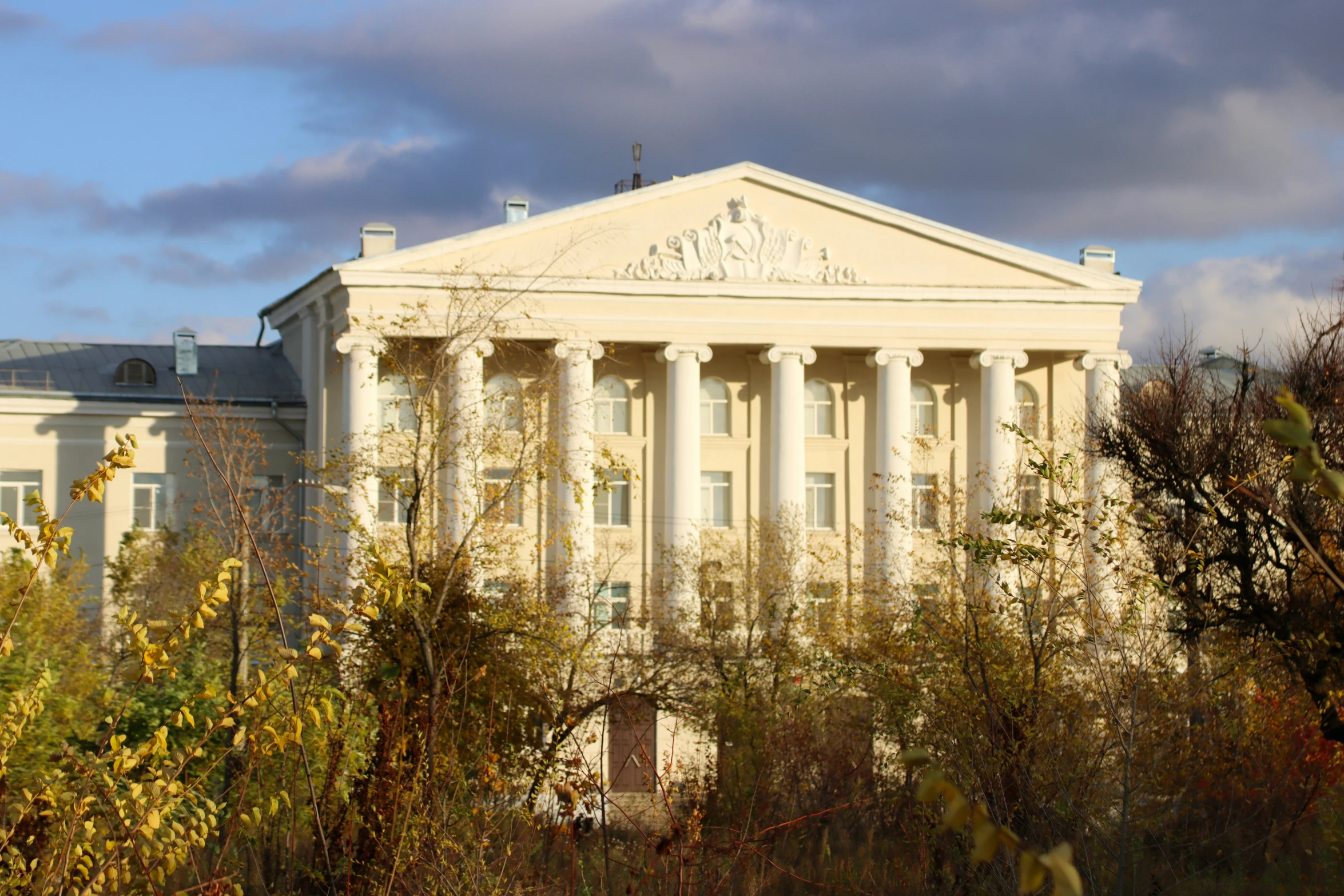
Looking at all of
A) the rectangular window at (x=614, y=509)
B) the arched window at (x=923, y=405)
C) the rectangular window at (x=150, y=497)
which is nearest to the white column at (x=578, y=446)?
the rectangular window at (x=614, y=509)

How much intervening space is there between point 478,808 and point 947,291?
34.6m

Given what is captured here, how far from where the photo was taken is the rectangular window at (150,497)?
147 feet

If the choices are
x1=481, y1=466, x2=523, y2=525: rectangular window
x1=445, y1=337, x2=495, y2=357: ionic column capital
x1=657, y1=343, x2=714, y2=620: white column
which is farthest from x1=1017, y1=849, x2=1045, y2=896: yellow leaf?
x1=657, y1=343, x2=714, y2=620: white column

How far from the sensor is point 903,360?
43.8 meters

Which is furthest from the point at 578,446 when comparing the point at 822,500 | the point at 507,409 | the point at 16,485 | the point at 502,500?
the point at 502,500

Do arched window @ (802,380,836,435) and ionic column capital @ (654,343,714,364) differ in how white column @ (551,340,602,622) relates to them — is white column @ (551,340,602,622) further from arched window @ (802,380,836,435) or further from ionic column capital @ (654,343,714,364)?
arched window @ (802,380,836,435)

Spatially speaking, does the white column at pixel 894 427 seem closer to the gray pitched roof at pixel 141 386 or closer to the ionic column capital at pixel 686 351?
the ionic column capital at pixel 686 351

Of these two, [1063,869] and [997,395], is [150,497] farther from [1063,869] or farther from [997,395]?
[1063,869]

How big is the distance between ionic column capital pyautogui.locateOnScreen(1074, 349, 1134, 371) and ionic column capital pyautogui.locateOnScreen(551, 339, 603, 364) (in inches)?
579

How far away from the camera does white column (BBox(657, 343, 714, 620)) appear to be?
42375mm

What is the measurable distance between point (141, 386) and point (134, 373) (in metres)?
0.55

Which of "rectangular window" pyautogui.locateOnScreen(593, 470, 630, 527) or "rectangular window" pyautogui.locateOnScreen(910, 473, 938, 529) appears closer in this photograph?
"rectangular window" pyautogui.locateOnScreen(910, 473, 938, 529)

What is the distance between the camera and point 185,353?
49.7 metres

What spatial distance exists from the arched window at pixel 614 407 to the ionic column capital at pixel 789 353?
16.8 feet
